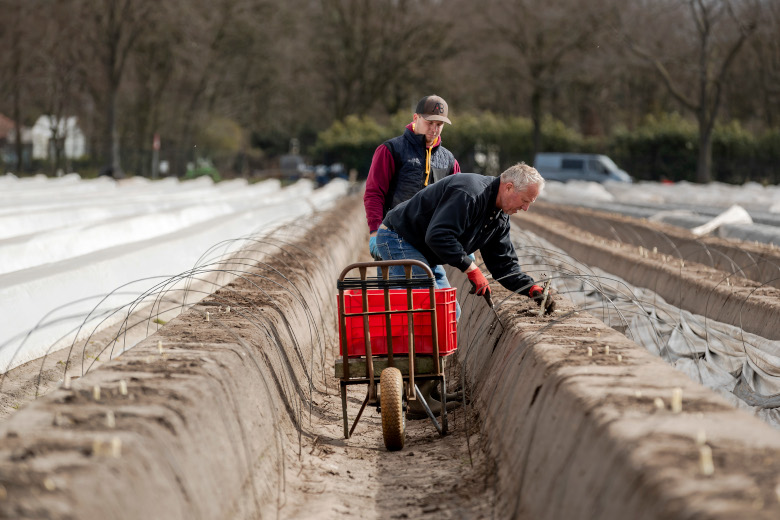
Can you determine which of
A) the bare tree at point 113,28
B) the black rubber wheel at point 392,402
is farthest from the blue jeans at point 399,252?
the bare tree at point 113,28

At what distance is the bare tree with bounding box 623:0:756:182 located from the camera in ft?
114

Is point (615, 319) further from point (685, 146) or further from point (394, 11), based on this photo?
point (394, 11)

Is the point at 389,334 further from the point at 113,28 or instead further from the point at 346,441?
the point at 113,28

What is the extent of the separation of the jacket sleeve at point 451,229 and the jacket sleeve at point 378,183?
1503 millimetres

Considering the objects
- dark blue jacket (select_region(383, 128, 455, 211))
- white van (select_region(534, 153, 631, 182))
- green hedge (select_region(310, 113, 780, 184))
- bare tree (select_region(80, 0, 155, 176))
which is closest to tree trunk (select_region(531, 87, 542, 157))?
green hedge (select_region(310, 113, 780, 184))

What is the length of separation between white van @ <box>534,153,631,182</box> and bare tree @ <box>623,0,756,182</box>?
360 centimetres

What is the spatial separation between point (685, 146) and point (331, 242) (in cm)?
3333

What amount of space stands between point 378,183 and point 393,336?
1.63 metres

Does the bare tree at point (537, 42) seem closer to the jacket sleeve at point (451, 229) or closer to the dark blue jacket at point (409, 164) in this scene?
the dark blue jacket at point (409, 164)

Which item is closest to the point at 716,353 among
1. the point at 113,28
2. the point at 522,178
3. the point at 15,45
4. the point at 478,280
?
the point at 478,280

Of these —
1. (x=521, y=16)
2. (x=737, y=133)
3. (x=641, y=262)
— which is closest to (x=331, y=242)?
(x=641, y=262)

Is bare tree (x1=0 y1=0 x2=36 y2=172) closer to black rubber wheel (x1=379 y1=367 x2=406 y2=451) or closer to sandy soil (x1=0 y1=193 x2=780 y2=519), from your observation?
sandy soil (x1=0 y1=193 x2=780 y2=519)

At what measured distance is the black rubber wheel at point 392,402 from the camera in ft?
17.5

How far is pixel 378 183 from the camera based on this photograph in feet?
22.9
